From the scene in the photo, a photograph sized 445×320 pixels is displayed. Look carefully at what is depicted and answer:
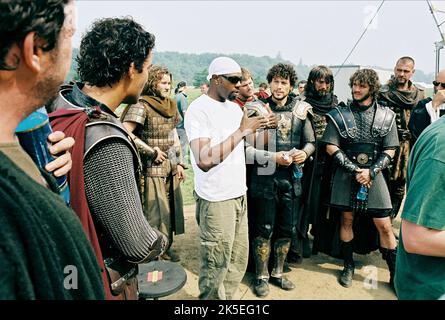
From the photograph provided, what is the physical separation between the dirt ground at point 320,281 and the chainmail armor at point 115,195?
7.08 feet

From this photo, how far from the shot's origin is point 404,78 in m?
4.86

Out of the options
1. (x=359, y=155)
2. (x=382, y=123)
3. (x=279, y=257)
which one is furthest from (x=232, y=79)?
(x=279, y=257)

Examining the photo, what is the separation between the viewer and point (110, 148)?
1370 millimetres

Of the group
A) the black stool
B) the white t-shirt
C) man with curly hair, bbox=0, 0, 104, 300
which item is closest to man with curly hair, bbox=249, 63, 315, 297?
the white t-shirt

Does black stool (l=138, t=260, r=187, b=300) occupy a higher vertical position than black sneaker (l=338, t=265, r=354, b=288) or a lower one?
higher

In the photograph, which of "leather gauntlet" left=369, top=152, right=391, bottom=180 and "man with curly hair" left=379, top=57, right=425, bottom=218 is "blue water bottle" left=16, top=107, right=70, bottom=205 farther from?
"man with curly hair" left=379, top=57, right=425, bottom=218

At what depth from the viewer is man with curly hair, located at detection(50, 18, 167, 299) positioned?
4.45 feet

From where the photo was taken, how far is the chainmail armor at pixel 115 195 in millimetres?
1361

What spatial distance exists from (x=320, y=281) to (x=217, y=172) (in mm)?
1992

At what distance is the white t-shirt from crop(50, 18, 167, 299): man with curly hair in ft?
3.19

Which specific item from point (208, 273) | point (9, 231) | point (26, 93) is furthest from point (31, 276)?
point (208, 273)

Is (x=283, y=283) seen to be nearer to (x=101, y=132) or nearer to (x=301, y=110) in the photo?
(x=301, y=110)

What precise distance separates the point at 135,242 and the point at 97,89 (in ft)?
2.43
